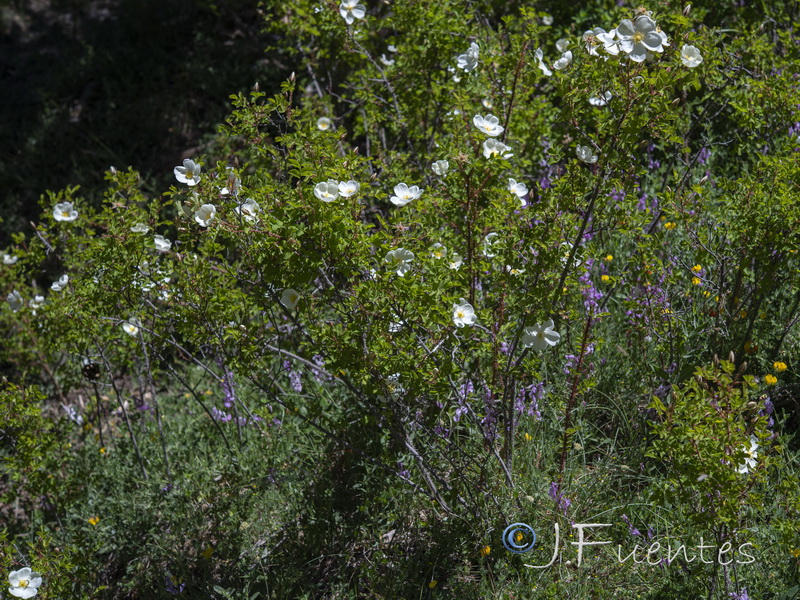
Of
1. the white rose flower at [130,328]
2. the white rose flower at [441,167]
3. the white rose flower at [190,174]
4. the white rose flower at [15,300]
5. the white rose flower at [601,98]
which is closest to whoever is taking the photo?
the white rose flower at [601,98]

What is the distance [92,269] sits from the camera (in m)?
2.93

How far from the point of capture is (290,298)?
7.78 feet

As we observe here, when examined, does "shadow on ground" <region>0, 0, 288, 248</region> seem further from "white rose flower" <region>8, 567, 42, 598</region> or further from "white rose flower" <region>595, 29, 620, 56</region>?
"white rose flower" <region>595, 29, 620, 56</region>

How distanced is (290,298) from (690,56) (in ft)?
4.87

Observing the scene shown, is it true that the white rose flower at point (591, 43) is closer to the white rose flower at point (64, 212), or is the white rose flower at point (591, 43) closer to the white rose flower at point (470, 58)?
the white rose flower at point (470, 58)

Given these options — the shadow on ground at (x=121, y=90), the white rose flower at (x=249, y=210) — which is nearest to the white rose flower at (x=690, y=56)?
the white rose flower at (x=249, y=210)

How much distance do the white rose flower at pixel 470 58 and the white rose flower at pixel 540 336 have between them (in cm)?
134

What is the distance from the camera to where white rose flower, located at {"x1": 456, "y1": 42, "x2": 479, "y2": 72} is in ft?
10.3

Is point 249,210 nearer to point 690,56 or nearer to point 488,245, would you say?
point 488,245

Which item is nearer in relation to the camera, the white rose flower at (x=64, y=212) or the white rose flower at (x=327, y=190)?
the white rose flower at (x=327, y=190)

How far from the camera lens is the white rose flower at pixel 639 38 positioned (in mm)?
2027

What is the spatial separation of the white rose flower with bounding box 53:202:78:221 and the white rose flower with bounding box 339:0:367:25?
1.50 metres

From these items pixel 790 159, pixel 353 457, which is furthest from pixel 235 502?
pixel 790 159

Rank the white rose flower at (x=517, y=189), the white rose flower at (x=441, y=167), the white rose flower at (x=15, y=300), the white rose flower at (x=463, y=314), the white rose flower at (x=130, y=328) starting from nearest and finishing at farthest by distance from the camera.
Result: the white rose flower at (x=463, y=314) → the white rose flower at (x=441, y=167) → the white rose flower at (x=517, y=189) → the white rose flower at (x=130, y=328) → the white rose flower at (x=15, y=300)
